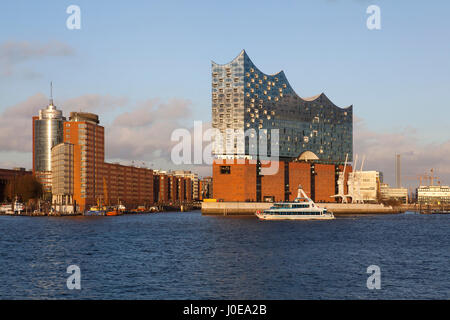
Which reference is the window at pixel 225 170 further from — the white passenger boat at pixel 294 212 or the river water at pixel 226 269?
the river water at pixel 226 269

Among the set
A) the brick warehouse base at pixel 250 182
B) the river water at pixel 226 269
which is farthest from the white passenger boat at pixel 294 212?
the river water at pixel 226 269

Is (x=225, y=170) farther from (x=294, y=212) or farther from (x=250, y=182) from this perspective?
(x=294, y=212)

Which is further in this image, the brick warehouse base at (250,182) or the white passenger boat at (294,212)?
the brick warehouse base at (250,182)

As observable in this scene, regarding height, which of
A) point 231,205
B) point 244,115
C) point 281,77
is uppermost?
point 281,77

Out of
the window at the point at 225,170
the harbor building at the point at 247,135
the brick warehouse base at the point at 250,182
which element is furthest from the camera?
the window at the point at 225,170

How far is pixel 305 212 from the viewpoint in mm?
134250

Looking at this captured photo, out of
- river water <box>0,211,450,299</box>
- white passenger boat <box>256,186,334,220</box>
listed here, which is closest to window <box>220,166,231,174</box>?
white passenger boat <box>256,186,334,220</box>

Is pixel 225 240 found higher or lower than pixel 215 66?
lower

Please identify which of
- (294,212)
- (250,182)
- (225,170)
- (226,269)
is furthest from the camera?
(250,182)

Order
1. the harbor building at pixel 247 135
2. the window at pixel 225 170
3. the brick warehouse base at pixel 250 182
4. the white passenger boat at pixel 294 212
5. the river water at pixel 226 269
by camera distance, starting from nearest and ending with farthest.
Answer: the river water at pixel 226 269 < the white passenger boat at pixel 294 212 < the brick warehouse base at pixel 250 182 < the harbor building at pixel 247 135 < the window at pixel 225 170

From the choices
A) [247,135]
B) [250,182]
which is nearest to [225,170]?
[250,182]
